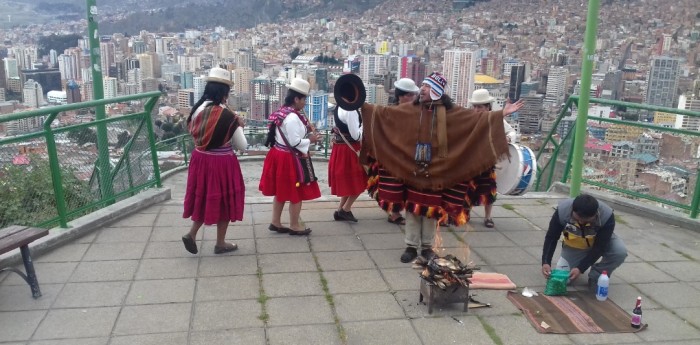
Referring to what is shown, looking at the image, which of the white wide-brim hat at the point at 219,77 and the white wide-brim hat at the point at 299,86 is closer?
the white wide-brim hat at the point at 219,77

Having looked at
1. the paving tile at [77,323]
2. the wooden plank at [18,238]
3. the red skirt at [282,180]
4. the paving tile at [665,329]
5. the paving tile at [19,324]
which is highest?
the red skirt at [282,180]

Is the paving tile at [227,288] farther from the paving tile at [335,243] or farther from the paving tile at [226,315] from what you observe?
the paving tile at [335,243]

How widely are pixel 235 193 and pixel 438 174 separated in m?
1.84

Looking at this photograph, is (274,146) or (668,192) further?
(668,192)

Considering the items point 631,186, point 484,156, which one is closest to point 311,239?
point 484,156

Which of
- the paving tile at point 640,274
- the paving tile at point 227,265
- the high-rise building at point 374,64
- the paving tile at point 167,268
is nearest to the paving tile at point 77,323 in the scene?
the paving tile at point 167,268

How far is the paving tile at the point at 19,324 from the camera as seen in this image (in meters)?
4.05

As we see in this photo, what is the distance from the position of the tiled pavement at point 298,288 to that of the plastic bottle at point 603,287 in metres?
0.15

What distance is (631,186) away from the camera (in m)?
7.44

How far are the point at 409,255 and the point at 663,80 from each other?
14783mm

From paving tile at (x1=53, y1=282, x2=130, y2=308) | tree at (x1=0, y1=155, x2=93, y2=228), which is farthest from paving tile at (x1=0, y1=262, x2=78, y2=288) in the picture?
tree at (x1=0, y1=155, x2=93, y2=228)

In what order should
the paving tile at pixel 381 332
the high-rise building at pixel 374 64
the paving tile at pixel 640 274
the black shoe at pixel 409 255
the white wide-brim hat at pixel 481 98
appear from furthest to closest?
1. the high-rise building at pixel 374 64
2. the white wide-brim hat at pixel 481 98
3. the black shoe at pixel 409 255
4. the paving tile at pixel 640 274
5. the paving tile at pixel 381 332

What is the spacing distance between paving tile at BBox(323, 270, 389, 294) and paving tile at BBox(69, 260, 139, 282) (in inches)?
66.9

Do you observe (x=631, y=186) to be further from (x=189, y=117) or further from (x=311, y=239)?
(x=189, y=117)
